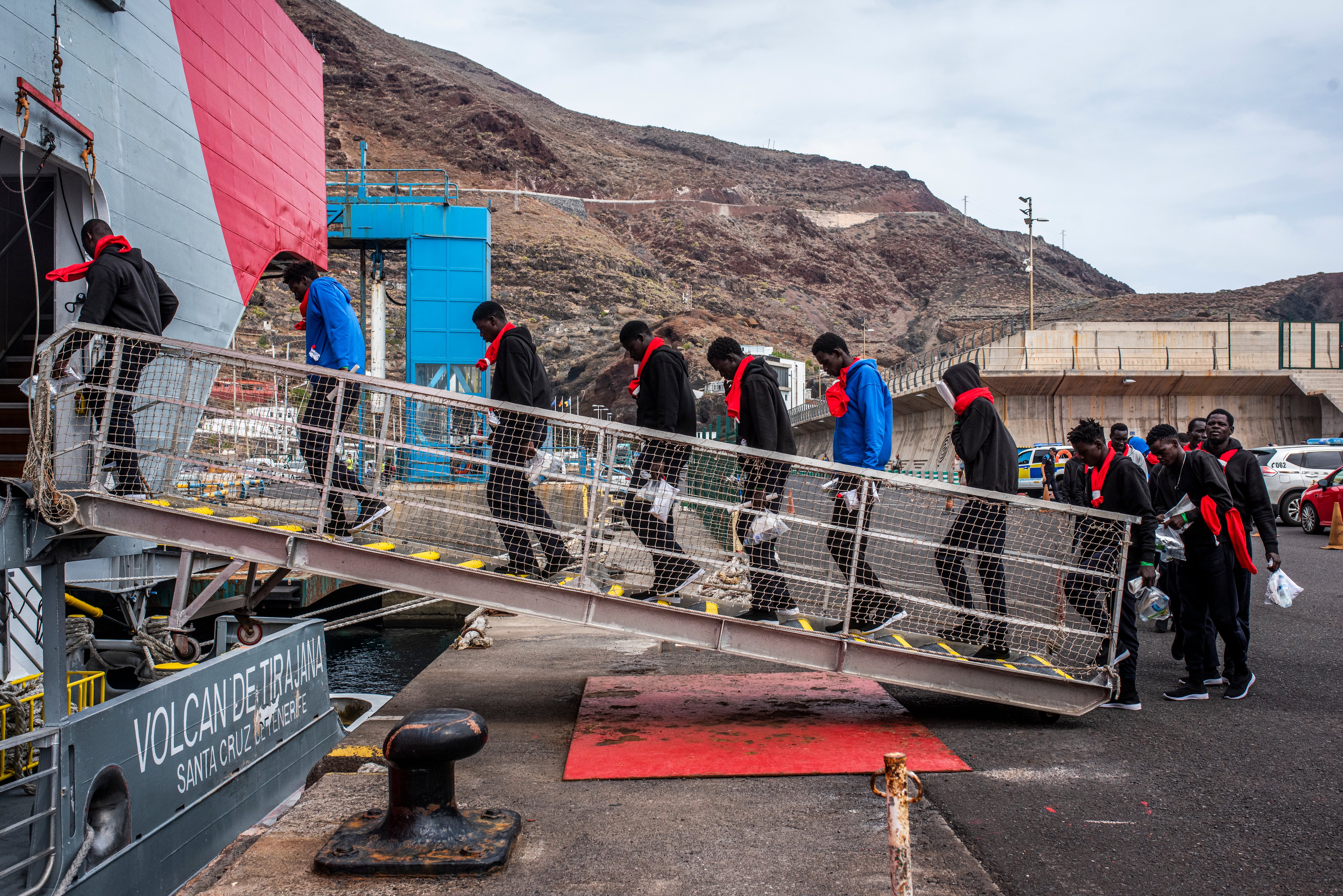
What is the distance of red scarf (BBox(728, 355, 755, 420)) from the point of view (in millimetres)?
6316

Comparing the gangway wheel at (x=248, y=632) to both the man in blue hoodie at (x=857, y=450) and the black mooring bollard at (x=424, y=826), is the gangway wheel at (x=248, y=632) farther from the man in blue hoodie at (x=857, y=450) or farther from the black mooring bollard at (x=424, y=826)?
the man in blue hoodie at (x=857, y=450)

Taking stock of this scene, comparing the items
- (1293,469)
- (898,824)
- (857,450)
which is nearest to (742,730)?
(857,450)

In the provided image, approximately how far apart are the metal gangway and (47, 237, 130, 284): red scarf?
58 centimetres

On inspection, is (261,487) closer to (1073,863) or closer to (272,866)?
(272,866)

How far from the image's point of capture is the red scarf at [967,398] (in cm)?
605

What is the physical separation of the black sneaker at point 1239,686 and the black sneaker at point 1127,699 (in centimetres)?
67

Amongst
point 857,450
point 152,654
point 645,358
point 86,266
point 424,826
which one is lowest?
point 152,654

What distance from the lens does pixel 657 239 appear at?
109 metres

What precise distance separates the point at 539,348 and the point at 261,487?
180ft

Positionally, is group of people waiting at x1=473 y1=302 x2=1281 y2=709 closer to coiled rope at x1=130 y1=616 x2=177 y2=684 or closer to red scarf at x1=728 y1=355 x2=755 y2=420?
red scarf at x1=728 y1=355 x2=755 y2=420

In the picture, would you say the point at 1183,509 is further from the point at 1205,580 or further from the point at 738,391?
the point at 738,391

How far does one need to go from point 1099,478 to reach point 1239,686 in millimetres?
1641

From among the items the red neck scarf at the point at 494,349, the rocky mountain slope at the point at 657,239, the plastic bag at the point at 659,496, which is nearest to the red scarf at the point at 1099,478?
the plastic bag at the point at 659,496

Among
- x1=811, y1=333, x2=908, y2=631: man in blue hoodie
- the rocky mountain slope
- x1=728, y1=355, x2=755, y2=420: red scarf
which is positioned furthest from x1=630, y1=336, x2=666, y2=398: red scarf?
the rocky mountain slope
